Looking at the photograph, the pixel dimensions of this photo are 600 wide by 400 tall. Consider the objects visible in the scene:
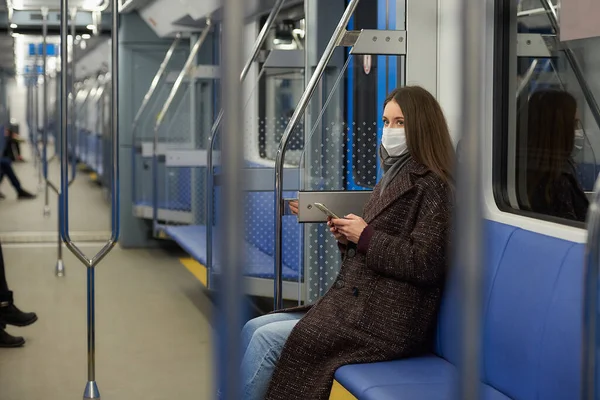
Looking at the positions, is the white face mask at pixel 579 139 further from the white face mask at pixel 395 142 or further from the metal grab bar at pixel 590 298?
the metal grab bar at pixel 590 298

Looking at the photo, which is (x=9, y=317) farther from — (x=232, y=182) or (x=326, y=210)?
(x=232, y=182)

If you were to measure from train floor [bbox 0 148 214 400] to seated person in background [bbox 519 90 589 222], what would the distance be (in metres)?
1.12

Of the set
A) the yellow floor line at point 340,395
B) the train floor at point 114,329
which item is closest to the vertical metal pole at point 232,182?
the train floor at point 114,329

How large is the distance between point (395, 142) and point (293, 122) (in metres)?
0.59

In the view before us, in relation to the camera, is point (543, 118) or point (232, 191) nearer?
point (232, 191)

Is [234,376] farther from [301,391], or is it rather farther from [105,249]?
[105,249]

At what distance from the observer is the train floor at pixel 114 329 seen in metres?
4.29

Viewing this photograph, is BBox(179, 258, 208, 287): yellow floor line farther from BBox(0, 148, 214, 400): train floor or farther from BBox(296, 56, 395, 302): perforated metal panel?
BBox(296, 56, 395, 302): perforated metal panel

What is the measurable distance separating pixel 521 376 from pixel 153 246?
262 inches

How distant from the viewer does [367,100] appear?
395cm

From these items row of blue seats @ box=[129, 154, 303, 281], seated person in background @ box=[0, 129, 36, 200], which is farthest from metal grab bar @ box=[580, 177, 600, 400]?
seated person in background @ box=[0, 129, 36, 200]

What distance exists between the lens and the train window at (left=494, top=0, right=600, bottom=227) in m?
2.68

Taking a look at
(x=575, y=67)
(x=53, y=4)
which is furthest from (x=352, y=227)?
(x=53, y=4)

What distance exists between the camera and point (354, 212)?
3576 mm
